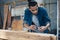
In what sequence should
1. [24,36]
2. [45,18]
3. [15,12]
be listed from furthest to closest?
[15,12], [45,18], [24,36]

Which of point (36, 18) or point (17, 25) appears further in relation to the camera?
point (17, 25)

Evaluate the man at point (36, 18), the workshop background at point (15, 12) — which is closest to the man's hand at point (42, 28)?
the man at point (36, 18)

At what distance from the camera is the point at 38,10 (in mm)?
2086

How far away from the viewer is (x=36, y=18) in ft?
6.89

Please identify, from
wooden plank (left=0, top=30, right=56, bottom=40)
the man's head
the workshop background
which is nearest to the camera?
wooden plank (left=0, top=30, right=56, bottom=40)

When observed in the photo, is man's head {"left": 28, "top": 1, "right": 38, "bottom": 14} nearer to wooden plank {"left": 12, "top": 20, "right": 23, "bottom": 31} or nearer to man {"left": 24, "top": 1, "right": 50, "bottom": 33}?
man {"left": 24, "top": 1, "right": 50, "bottom": 33}

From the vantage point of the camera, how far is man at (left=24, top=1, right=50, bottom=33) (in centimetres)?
205

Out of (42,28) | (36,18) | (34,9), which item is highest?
(34,9)

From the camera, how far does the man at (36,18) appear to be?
2.05 meters

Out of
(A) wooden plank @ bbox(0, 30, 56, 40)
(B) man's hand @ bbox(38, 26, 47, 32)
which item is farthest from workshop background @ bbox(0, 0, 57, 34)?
(A) wooden plank @ bbox(0, 30, 56, 40)

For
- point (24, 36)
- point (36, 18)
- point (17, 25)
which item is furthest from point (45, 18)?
point (24, 36)

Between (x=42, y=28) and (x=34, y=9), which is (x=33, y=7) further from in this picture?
(x=42, y=28)

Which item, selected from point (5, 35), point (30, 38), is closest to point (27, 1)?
point (5, 35)

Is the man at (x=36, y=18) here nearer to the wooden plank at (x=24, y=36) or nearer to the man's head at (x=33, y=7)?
the man's head at (x=33, y=7)
